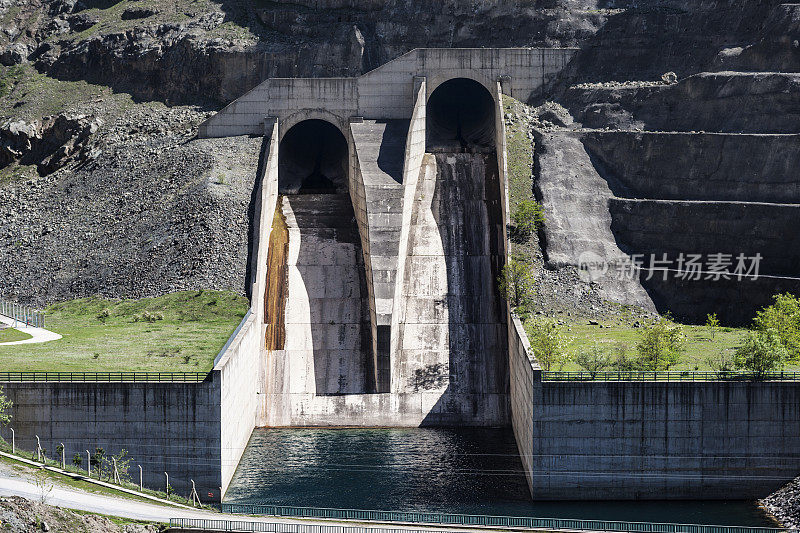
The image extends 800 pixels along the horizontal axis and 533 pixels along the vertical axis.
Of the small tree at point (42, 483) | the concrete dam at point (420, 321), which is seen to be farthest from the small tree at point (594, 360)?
the small tree at point (42, 483)

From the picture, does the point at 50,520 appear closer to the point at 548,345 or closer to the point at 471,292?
the point at 548,345


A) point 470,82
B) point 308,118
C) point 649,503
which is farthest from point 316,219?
point 649,503

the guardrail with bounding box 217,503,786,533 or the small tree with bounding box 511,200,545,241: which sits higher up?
the small tree with bounding box 511,200,545,241

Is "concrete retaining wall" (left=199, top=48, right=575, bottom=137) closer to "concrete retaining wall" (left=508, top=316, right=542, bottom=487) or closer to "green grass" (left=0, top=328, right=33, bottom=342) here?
"concrete retaining wall" (left=508, top=316, right=542, bottom=487)

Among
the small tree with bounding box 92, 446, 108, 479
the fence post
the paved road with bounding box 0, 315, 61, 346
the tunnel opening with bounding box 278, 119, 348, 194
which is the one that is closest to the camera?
the fence post

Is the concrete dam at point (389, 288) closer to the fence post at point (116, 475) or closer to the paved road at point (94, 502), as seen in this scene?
the fence post at point (116, 475)

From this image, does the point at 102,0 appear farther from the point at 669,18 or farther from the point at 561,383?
the point at 561,383

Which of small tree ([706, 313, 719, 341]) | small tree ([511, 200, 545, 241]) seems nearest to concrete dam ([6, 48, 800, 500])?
small tree ([511, 200, 545, 241])
